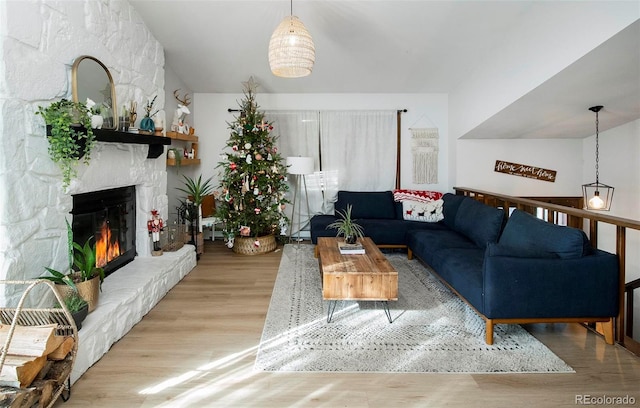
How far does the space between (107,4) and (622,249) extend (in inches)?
166

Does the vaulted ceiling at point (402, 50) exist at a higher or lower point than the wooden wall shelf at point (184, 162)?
higher

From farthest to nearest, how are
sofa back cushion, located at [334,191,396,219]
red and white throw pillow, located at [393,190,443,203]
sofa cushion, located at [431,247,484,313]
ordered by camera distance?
sofa back cushion, located at [334,191,396,219] → red and white throw pillow, located at [393,190,443,203] → sofa cushion, located at [431,247,484,313]

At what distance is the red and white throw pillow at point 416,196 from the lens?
5.16 m

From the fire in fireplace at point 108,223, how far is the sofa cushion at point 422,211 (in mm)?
3366

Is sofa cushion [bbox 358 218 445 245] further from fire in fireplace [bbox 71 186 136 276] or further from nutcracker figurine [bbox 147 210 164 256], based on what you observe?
fire in fireplace [bbox 71 186 136 276]

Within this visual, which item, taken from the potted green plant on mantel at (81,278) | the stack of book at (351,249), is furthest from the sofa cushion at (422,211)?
the potted green plant on mantel at (81,278)

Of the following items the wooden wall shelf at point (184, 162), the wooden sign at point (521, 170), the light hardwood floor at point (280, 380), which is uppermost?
the wooden wall shelf at point (184, 162)

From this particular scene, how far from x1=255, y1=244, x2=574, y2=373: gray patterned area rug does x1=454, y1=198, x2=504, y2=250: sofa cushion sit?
2.15 ft

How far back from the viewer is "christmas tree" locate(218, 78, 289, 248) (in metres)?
4.82

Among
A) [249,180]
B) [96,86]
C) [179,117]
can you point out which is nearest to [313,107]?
[249,180]

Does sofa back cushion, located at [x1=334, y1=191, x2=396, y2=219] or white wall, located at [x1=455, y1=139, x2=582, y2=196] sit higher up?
white wall, located at [x1=455, y1=139, x2=582, y2=196]

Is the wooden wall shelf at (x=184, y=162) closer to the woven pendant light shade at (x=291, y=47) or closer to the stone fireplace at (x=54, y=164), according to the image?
the stone fireplace at (x=54, y=164)

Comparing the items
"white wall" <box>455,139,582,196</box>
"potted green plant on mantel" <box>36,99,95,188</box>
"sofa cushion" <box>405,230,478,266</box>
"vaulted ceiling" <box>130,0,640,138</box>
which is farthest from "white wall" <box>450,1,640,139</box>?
"potted green plant on mantel" <box>36,99,95,188</box>

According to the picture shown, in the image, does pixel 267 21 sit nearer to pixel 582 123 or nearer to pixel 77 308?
pixel 77 308
